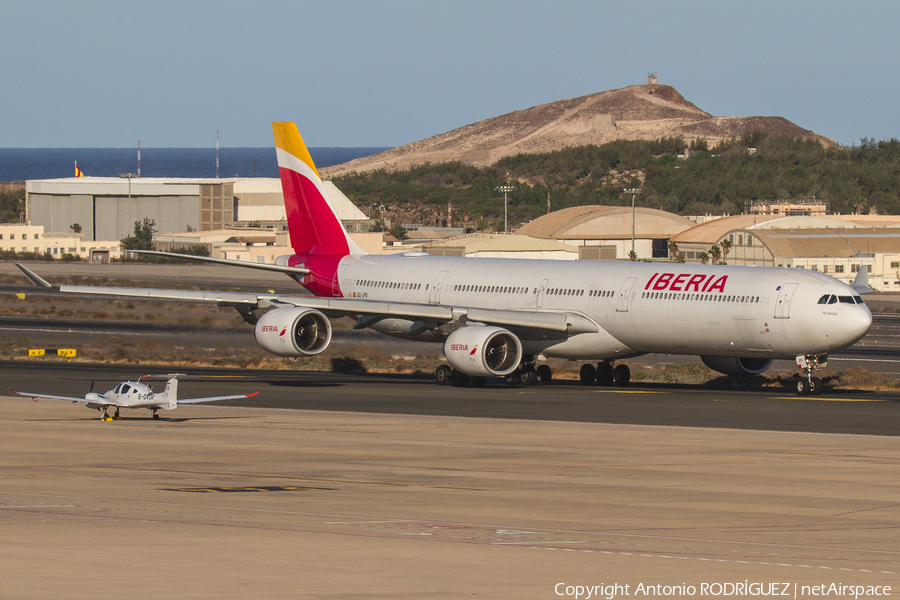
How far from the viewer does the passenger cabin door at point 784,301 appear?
38250mm

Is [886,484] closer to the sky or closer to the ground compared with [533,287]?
closer to the ground

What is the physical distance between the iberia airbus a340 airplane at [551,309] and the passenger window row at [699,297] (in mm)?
40

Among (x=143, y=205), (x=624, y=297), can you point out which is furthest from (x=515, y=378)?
(x=143, y=205)

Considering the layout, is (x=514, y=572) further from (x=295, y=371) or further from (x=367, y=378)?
(x=295, y=371)

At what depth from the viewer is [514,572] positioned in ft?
47.1

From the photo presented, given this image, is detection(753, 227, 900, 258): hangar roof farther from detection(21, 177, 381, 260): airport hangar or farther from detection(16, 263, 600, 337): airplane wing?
detection(16, 263, 600, 337): airplane wing

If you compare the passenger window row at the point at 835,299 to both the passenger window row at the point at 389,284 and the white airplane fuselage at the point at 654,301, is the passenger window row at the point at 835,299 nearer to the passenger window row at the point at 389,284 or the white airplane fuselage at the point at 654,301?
the white airplane fuselage at the point at 654,301

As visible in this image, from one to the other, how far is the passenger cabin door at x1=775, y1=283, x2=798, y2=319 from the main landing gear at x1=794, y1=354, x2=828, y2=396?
1.82 m

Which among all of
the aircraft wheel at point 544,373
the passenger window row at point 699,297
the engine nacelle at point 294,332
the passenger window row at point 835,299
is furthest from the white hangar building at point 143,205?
the passenger window row at point 835,299

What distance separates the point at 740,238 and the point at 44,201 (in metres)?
99.6

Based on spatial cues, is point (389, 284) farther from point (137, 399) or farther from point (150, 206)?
point (150, 206)

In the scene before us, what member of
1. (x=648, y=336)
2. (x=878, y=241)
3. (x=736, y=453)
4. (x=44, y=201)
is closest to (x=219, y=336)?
(x=648, y=336)

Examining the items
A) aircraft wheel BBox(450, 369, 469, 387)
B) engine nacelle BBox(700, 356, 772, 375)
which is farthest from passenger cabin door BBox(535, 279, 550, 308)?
engine nacelle BBox(700, 356, 772, 375)

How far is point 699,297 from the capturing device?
40000 millimetres
